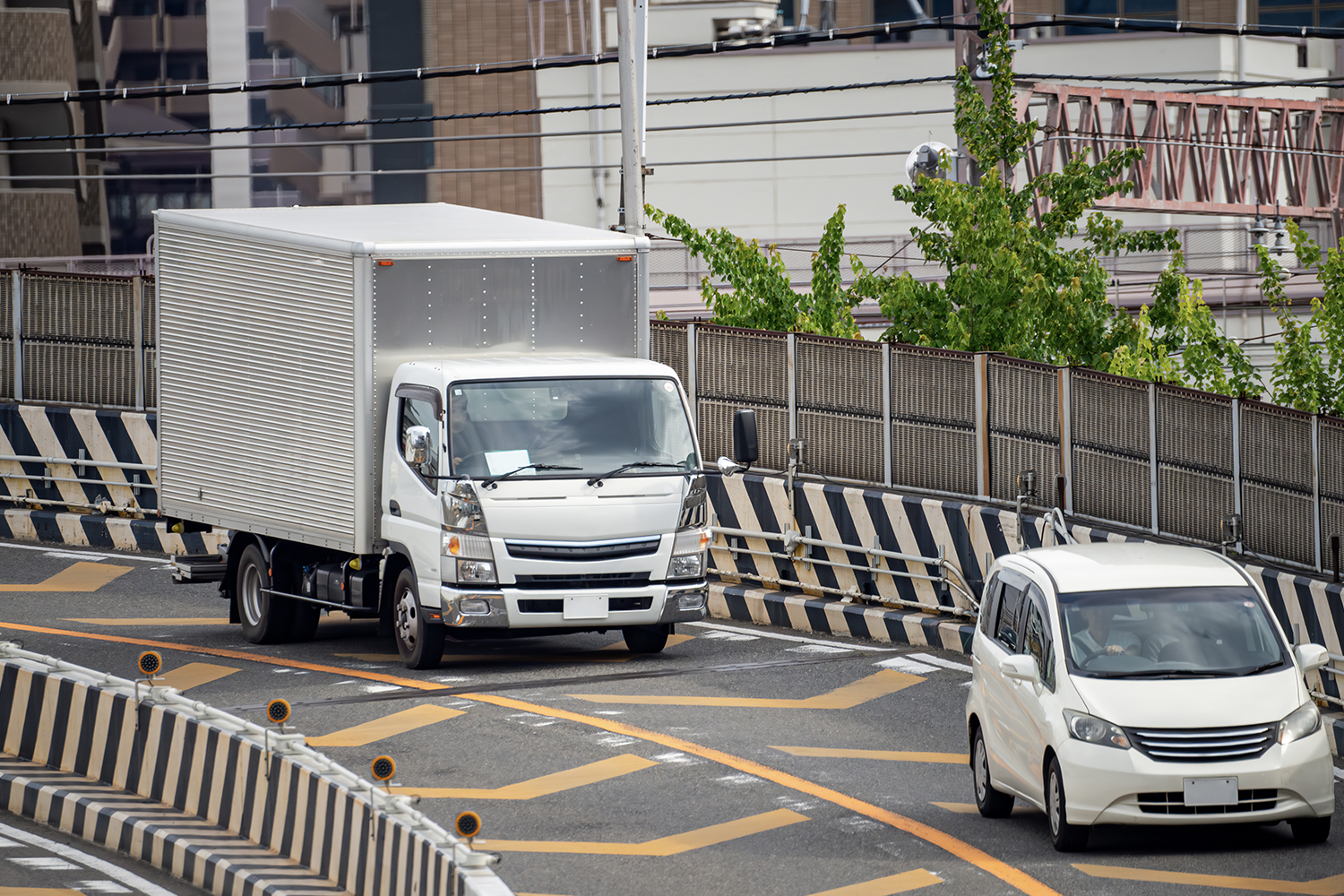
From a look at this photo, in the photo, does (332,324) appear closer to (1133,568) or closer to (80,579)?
(80,579)

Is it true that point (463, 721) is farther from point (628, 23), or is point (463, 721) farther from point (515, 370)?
point (628, 23)

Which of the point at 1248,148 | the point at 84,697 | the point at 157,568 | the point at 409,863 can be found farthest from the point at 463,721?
the point at 1248,148

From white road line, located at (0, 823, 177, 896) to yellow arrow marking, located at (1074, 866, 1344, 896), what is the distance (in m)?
4.72

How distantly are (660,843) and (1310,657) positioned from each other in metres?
3.65

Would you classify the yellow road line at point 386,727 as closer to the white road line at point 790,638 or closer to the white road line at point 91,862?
the white road line at point 91,862

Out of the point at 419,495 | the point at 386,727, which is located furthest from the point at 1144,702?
the point at 419,495

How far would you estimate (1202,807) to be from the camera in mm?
11430

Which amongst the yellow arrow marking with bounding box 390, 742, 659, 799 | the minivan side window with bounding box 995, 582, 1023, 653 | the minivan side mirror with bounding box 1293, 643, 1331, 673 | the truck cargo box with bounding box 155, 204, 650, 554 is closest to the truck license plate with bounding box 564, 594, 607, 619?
the truck cargo box with bounding box 155, 204, 650, 554

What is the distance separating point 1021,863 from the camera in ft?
37.8

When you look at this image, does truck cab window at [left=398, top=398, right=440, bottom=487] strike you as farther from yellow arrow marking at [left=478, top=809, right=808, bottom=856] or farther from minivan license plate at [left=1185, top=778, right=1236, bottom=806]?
minivan license plate at [left=1185, top=778, right=1236, bottom=806]

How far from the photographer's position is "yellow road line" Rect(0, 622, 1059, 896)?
1145 centimetres

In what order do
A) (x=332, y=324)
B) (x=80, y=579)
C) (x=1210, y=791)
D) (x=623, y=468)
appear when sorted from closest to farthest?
(x=1210, y=791) → (x=623, y=468) → (x=332, y=324) → (x=80, y=579)

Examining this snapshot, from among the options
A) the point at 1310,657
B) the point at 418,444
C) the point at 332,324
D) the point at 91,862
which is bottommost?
the point at 91,862

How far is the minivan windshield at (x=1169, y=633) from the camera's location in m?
→ 12.0
